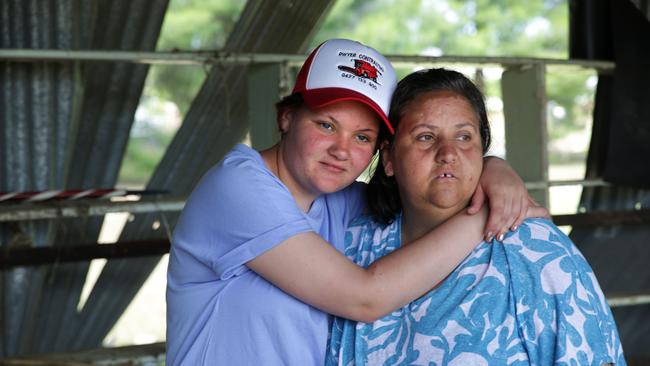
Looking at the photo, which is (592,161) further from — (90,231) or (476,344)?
(476,344)

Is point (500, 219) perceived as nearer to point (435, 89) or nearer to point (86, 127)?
point (435, 89)

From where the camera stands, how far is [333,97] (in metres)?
1.81

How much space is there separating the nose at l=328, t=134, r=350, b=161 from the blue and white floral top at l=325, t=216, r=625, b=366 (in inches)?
A: 13.3

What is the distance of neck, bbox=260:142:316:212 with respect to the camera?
1.92 m

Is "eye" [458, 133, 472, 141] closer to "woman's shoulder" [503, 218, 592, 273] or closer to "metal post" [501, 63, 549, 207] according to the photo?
"woman's shoulder" [503, 218, 592, 273]

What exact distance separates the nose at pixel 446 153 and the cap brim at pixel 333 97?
0.13 m

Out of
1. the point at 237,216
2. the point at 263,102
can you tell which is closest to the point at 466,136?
the point at 237,216

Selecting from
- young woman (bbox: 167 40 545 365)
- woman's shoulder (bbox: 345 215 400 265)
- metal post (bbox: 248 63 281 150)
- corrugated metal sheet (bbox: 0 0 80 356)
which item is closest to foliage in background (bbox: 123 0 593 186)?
metal post (bbox: 248 63 281 150)

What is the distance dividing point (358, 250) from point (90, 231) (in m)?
2.11

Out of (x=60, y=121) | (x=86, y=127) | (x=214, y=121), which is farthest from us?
(x=214, y=121)

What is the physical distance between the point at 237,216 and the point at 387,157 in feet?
1.50

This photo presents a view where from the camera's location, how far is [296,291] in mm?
1774

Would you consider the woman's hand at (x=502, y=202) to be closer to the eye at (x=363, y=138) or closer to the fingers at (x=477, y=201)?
the fingers at (x=477, y=201)

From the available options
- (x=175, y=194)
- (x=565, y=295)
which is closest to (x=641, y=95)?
(x=175, y=194)
